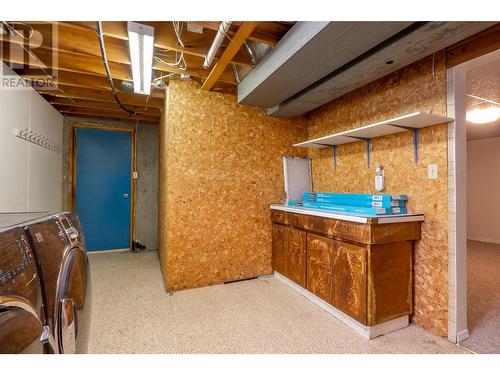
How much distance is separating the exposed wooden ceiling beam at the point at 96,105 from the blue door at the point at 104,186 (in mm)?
684

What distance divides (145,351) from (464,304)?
2.43m

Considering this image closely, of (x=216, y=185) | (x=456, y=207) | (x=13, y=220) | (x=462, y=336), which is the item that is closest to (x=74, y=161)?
(x=216, y=185)

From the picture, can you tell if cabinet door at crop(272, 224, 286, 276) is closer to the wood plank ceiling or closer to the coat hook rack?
the wood plank ceiling

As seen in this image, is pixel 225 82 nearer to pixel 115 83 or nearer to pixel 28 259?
pixel 115 83

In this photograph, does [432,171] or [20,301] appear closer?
[20,301]

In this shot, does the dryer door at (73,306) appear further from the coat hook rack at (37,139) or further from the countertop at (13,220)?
the coat hook rack at (37,139)

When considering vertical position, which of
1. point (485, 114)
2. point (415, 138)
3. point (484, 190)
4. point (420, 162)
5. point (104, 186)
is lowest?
point (484, 190)

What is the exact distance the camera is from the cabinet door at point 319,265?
2.25m

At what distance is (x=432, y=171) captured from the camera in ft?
6.53

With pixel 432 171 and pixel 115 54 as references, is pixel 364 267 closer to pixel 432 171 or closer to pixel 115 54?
pixel 432 171

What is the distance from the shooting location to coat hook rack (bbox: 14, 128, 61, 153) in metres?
2.58

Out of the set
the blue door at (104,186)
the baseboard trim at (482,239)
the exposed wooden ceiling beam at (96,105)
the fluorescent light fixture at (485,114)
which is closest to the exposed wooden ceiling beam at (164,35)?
the exposed wooden ceiling beam at (96,105)

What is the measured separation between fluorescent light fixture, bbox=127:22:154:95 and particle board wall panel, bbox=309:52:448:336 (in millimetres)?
2133

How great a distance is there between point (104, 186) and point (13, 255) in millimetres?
4209
